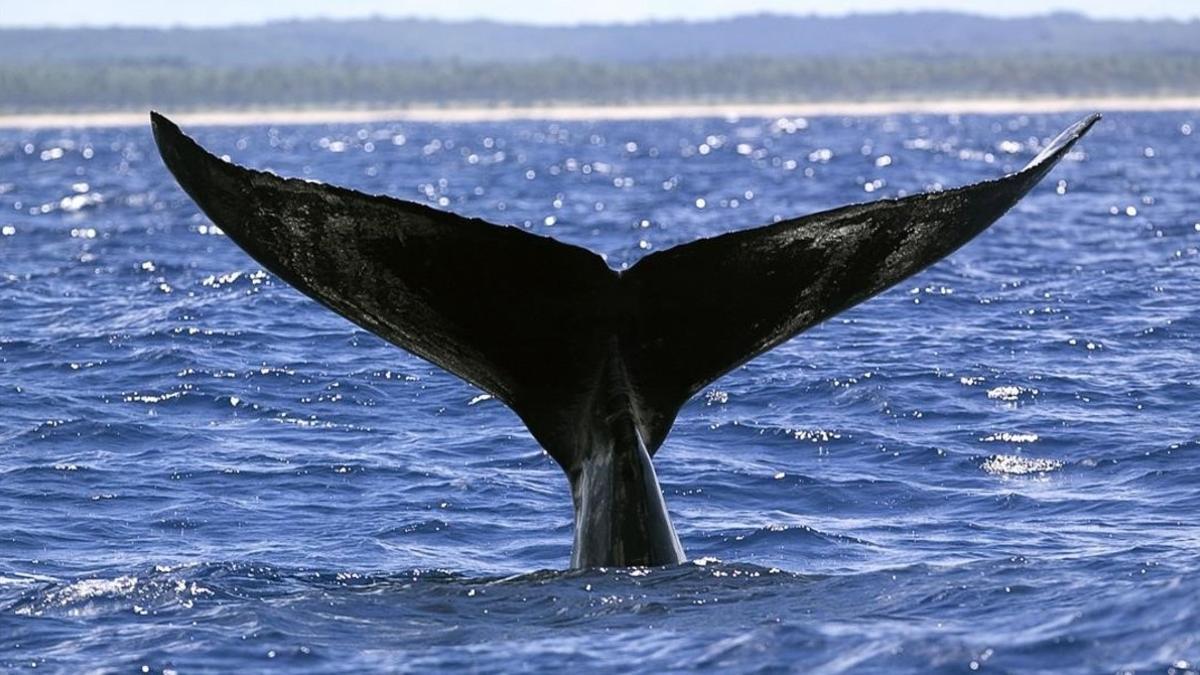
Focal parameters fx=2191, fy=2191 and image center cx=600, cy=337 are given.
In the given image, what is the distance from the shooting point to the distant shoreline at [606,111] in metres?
151

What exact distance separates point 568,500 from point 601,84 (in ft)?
580

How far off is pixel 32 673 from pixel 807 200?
26586mm

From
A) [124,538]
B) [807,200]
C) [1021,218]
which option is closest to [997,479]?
[124,538]

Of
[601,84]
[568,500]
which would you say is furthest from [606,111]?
[568,500]

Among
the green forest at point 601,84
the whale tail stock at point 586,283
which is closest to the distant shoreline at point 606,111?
the green forest at point 601,84

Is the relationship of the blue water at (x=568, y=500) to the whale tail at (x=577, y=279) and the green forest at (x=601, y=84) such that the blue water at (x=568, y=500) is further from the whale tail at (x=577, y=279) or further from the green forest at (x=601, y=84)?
the green forest at (x=601, y=84)

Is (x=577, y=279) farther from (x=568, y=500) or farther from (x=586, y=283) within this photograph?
(x=568, y=500)

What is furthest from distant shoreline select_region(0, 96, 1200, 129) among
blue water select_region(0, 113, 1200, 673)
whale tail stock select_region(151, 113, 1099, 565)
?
whale tail stock select_region(151, 113, 1099, 565)

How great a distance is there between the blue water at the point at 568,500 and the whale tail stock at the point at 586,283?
0.65m

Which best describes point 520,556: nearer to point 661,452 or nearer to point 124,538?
point 124,538

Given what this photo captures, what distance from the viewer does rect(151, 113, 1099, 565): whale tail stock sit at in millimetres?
6410

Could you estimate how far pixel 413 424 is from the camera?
39.8ft

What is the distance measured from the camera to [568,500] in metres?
9.88

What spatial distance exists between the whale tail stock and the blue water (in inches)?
25.8
